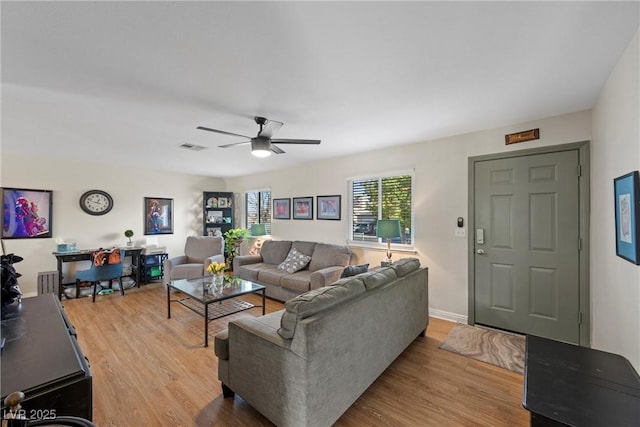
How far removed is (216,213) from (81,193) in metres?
2.55

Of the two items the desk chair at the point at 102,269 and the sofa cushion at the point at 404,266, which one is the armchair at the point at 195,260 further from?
the sofa cushion at the point at 404,266

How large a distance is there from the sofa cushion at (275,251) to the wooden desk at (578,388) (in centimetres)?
392

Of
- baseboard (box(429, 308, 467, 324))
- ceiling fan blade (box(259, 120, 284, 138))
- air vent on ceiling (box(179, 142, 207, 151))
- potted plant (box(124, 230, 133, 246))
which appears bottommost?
baseboard (box(429, 308, 467, 324))

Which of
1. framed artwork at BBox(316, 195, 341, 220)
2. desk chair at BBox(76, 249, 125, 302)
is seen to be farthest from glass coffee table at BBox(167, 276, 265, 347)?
framed artwork at BBox(316, 195, 341, 220)

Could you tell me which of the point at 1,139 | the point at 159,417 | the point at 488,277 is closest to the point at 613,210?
the point at 488,277

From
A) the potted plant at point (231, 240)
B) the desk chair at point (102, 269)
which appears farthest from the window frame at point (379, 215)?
the desk chair at point (102, 269)

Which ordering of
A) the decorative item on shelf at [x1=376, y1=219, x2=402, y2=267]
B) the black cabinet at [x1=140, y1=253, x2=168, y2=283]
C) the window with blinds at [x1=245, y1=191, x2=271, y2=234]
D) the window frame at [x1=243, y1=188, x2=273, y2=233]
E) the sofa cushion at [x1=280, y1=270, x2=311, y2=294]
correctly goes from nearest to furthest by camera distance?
the decorative item on shelf at [x1=376, y1=219, x2=402, y2=267]
the sofa cushion at [x1=280, y1=270, x2=311, y2=294]
the black cabinet at [x1=140, y1=253, x2=168, y2=283]
the window frame at [x1=243, y1=188, x2=273, y2=233]
the window with blinds at [x1=245, y1=191, x2=271, y2=234]

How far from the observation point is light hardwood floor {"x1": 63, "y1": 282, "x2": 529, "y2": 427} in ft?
5.94

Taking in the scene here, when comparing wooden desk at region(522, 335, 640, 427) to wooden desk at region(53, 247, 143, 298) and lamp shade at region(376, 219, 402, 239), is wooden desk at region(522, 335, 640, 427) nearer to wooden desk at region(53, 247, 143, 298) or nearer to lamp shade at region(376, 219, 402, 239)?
lamp shade at region(376, 219, 402, 239)

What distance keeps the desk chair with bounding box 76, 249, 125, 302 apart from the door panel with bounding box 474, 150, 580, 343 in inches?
211

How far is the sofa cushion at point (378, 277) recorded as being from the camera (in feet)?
6.74

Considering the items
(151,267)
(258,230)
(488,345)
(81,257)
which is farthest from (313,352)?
(151,267)

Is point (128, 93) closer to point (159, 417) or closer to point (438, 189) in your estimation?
point (159, 417)

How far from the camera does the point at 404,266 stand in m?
2.64
